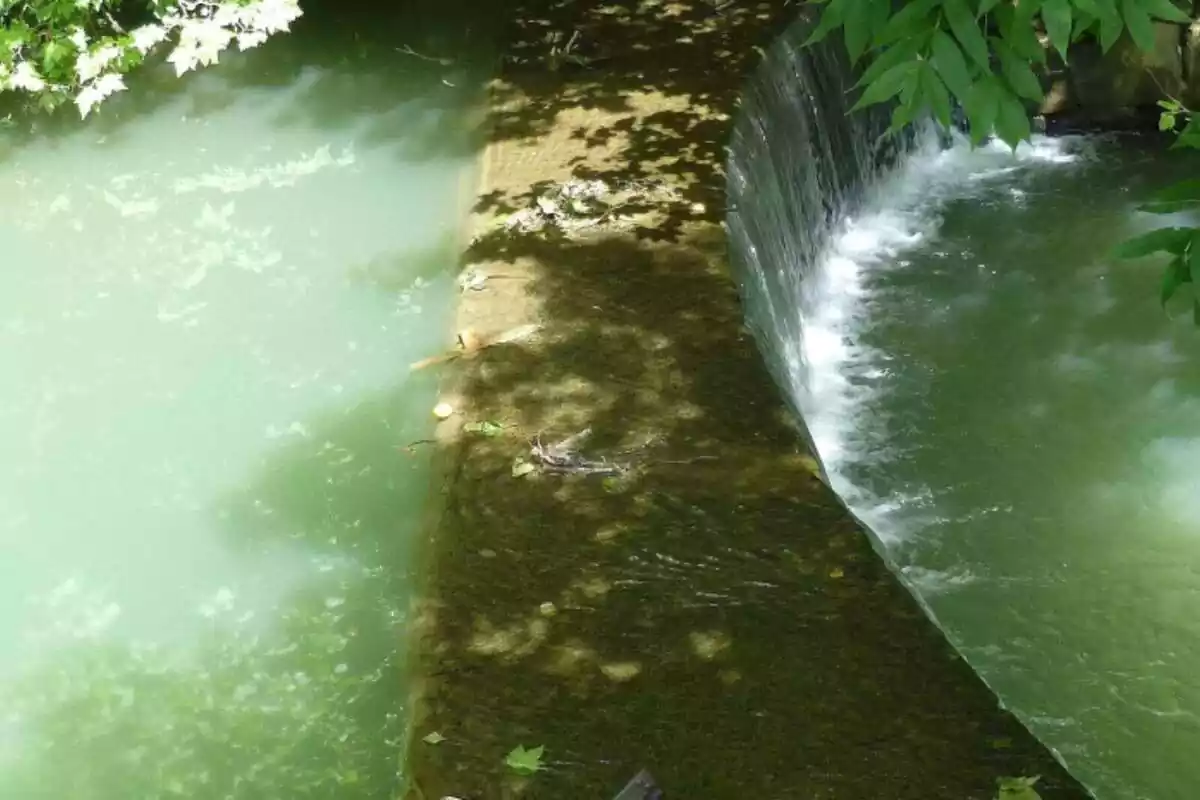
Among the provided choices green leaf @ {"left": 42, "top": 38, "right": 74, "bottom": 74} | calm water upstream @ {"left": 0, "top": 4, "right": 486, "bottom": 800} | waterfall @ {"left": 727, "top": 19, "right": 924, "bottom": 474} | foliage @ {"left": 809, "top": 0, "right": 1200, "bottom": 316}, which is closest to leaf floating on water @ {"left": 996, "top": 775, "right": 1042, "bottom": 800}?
foliage @ {"left": 809, "top": 0, "right": 1200, "bottom": 316}

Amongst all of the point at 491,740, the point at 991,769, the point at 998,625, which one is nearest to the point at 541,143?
the point at 998,625

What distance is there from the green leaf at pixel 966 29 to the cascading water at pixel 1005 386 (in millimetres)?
2397

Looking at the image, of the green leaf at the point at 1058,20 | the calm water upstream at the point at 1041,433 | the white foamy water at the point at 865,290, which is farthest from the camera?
the white foamy water at the point at 865,290

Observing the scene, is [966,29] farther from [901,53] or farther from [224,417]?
[224,417]

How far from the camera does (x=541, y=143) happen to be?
19.7 ft

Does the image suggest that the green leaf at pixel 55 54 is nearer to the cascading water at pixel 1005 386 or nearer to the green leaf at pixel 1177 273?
the cascading water at pixel 1005 386

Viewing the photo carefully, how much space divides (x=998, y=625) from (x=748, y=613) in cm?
137

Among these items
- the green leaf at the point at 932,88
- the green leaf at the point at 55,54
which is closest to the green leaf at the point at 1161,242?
the green leaf at the point at 932,88

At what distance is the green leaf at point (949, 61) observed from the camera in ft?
6.11

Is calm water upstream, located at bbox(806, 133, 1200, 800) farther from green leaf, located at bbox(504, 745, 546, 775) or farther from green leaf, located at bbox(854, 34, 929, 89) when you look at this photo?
green leaf, located at bbox(854, 34, 929, 89)

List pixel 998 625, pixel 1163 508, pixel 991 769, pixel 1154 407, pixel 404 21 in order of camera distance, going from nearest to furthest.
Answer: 1. pixel 991 769
2. pixel 998 625
3. pixel 1163 508
4. pixel 1154 407
5. pixel 404 21

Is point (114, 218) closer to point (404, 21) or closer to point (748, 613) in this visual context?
point (404, 21)

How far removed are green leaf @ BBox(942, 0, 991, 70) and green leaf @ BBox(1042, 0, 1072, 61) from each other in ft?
0.34

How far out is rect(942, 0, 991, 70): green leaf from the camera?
1868 mm
